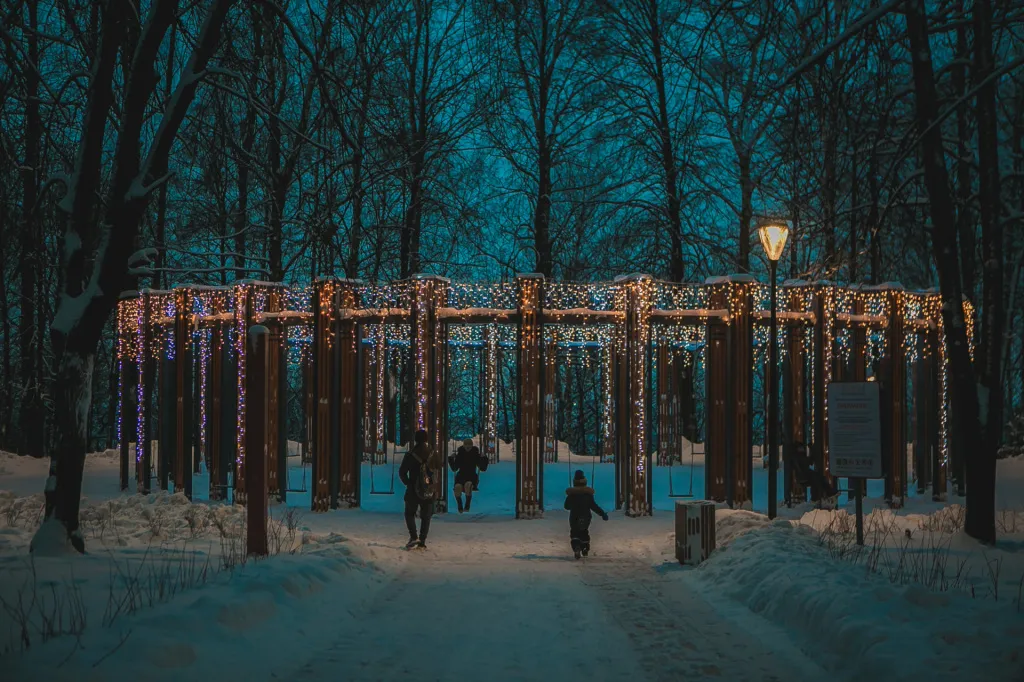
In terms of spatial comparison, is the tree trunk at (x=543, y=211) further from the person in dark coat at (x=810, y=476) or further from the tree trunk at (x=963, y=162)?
the tree trunk at (x=963, y=162)

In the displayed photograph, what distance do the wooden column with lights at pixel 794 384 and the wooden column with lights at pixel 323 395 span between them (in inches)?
335

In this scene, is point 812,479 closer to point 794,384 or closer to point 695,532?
point 794,384

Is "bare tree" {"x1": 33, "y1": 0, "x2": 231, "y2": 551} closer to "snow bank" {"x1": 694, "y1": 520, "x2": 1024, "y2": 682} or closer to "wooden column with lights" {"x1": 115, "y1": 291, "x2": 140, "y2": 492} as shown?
"snow bank" {"x1": 694, "y1": 520, "x2": 1024, "y2": 682}

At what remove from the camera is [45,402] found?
1064 inches

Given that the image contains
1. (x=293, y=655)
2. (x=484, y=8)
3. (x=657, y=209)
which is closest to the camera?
A: (x=293, y=655)

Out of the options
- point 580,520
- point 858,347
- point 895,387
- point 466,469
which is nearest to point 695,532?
point 580,520

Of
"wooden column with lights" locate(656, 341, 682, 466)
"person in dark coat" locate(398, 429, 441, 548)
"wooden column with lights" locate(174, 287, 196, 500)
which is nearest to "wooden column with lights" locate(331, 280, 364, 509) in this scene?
"wooden column with lights" locate(174, 287, 196, 500)

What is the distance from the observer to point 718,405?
58.4 feet

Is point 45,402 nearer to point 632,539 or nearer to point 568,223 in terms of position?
point 568,223

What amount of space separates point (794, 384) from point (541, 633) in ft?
42.3

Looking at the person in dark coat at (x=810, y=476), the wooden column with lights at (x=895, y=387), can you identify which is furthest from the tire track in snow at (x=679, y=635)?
the wooden column with lights at (x=895, y=387)

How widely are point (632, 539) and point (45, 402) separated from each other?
782 inches

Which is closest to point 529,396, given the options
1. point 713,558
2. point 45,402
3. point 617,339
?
point 617,339

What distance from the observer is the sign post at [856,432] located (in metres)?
11.0
